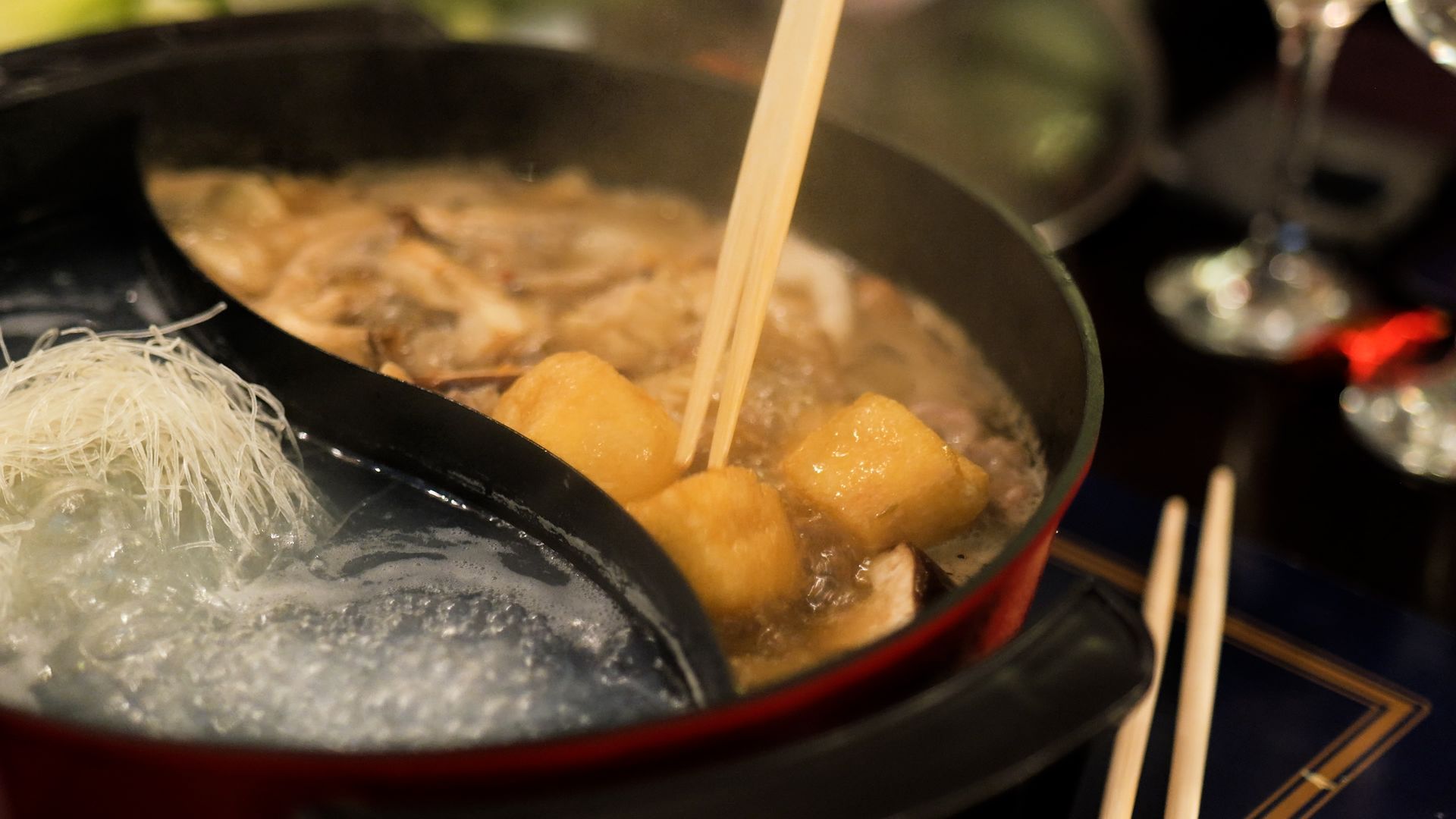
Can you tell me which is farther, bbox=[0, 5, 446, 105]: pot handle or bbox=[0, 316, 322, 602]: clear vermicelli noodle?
bbox=[0, 5, 446, 105]: pot handle

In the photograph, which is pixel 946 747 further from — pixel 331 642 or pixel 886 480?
pixel 331 642

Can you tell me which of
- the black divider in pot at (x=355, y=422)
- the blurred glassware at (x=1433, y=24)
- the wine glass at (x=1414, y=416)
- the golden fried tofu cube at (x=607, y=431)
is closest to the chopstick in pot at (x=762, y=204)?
the golden fried tofu cube at (x=607, y=431)

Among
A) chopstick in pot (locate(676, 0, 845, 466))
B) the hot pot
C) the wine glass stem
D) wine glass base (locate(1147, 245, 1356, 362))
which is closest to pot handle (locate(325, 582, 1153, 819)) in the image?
the hot pot

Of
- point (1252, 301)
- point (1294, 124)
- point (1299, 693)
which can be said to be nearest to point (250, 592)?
point (1299, 693)

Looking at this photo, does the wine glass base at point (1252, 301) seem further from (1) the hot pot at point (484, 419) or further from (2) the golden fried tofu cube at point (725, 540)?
(2) the golden fried tofu cube at point (725, 540)

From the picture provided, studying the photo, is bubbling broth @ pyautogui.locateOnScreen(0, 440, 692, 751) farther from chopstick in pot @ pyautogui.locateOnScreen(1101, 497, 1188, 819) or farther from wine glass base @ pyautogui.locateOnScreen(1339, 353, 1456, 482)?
wine glass base @ pyautogui.locateOnScreen(1339, 353, 1456, 482)

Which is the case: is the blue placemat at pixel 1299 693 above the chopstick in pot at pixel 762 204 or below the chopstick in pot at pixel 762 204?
below
